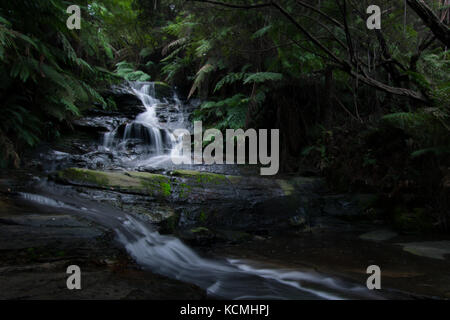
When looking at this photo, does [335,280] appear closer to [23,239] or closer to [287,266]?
[287,266]

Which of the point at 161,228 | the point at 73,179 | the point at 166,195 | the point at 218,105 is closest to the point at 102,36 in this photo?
the point at 218,105

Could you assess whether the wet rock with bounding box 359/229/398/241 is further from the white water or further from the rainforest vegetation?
the white water

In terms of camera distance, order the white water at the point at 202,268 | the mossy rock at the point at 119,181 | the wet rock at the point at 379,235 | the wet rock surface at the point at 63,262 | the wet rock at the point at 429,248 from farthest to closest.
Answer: the mossy rock at the point at 119,181, the wet rock at the point at 379,235, the wet rock at the point at 429,248, the white water at the point at 202,268, the wet rock surface at the point at 63,262

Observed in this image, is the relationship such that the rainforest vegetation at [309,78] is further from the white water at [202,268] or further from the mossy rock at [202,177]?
the white water at [202,268]

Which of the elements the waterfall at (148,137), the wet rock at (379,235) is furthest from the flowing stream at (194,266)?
the waterfall at (148,137)

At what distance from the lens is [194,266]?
3.08 m

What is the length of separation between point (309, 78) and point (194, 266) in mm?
6066

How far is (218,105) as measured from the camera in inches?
346

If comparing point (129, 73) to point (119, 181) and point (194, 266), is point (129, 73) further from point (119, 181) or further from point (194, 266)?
point (194, 266)

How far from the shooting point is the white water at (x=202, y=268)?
2344mm

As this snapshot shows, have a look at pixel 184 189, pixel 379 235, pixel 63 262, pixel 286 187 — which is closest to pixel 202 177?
pixel 184 189

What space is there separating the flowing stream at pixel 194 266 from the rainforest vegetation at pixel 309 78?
190 cm

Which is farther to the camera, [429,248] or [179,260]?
[429,248]

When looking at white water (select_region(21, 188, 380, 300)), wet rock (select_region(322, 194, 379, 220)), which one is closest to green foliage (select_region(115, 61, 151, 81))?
white water (select_region(21, 188, 380, 300))
